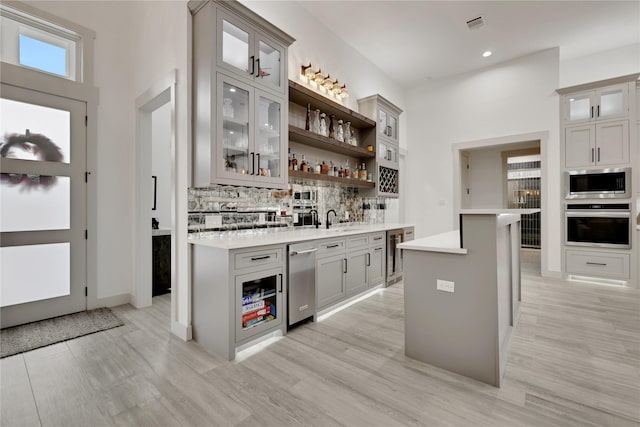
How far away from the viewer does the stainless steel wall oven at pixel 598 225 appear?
4289 mm

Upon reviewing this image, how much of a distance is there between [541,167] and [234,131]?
5.11 metres

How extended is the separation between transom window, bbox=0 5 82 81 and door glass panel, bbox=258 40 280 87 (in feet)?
7.13

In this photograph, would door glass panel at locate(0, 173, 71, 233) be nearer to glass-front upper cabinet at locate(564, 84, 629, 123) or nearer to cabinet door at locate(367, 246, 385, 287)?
cabinet door at locate(367, 246, 385, 287)

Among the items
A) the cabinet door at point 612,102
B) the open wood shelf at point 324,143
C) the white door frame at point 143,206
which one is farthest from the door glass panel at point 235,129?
the cabinet door at point 612,102

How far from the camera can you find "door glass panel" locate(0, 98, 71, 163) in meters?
2.84

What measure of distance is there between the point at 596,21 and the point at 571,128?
148cm

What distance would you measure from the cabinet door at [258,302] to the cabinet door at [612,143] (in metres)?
5.24

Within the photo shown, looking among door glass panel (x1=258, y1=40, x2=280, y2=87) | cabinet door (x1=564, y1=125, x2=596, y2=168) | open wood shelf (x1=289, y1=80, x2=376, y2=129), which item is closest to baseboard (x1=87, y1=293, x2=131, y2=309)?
door glass panel (x1=258, y1=40, x2=280, y2=87)

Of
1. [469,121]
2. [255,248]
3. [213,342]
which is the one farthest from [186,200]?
[469,121]

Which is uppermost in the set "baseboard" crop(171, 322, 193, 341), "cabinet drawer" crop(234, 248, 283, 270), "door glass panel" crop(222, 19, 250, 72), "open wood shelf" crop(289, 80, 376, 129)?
"door glass panel" crop(222, 19, 250, 72)

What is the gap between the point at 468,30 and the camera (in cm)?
444

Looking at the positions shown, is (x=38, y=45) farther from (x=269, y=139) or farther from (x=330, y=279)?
(x=330, y=279)

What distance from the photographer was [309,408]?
66.4 inches

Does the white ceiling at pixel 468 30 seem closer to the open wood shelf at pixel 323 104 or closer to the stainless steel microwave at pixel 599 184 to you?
the open wood shelf at pixel 323 104
